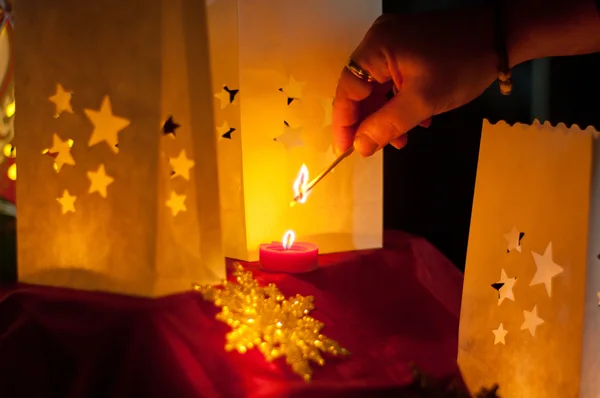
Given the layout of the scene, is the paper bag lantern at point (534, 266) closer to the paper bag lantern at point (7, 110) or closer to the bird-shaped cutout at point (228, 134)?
the bird-shaped cutout at point (228, 134)

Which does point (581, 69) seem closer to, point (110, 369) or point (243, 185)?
point (243, 185)

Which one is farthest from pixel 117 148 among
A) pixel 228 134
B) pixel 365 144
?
pixel 365 144

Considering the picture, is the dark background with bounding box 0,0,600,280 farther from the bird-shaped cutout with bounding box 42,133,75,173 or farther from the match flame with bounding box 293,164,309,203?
the bird-shaped cutout with bounding box 42,133,75,173

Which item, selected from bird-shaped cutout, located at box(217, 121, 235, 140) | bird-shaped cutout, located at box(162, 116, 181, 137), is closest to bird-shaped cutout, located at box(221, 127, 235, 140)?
bird-shaped cutout, located at box(217, 121, 235, 140)

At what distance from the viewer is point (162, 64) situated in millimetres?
773

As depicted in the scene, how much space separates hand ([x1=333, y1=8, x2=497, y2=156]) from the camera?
0.81 m

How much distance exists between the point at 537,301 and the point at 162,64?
565mm

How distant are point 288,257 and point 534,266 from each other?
40cm

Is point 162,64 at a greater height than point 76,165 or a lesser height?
greater

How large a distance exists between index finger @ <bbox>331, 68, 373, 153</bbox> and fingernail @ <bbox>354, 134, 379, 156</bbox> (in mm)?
81

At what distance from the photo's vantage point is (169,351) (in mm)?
705

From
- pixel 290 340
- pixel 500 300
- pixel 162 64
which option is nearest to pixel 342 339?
pixel 290 340

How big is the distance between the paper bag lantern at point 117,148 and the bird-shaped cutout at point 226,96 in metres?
0.18

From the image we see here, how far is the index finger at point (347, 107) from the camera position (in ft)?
3.14
